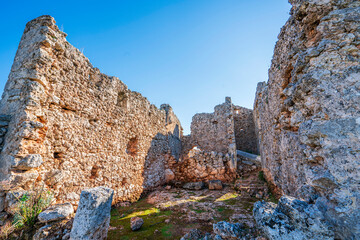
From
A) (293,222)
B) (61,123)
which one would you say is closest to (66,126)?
(61,123)

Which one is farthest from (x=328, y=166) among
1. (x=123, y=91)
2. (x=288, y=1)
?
(x=123, y=91)

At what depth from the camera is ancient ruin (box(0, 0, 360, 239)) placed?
1.81 metres

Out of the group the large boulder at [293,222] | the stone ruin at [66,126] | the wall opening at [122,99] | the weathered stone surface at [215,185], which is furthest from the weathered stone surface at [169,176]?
the large boulder at [293,222]

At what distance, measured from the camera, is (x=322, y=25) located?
211 centimetres

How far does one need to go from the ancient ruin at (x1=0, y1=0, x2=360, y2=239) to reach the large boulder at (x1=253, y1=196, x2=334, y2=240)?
0.4 inches

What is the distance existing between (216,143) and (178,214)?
29.1 feet

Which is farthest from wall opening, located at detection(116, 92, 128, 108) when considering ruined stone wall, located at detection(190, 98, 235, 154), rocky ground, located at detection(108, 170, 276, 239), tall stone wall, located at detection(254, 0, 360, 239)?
ruined stone wall, located at detection(190, 98, 235, 154)

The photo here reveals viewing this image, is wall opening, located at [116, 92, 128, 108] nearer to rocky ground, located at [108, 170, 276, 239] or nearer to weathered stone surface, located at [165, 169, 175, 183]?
rocky ground, located at [108, 170, 276, 239]

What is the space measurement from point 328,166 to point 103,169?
5.95m

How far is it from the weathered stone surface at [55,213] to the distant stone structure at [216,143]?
6.56 m

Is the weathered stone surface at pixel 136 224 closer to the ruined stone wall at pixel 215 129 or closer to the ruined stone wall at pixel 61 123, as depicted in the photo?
the ruined stone wall at pixel 61 123

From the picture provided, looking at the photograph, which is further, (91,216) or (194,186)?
(194,186)

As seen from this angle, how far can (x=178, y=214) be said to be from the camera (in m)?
5.07

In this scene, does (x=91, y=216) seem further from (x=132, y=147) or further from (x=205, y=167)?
(x=205, y=167)
